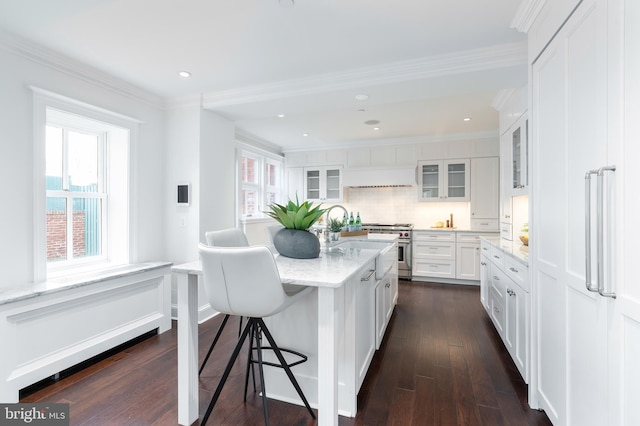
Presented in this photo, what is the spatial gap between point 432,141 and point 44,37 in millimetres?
5077

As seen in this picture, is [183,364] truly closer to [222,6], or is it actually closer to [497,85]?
[222,6]

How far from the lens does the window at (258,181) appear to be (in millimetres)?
5118

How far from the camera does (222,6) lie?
1.88m

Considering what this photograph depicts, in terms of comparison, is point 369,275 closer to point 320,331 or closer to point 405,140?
point 320,331

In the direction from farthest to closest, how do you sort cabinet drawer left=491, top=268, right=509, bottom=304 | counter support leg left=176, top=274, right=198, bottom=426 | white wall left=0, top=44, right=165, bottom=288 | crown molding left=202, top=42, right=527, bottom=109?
cabinet drawer left=491, top=268, right=509, bottom=304 < crown molding left=202, top=42, right=527, bottom=109 < white wall left=0, top=44, right=165, bottom=288 < counter support leg left=176, top=274, right=198, bottom=426

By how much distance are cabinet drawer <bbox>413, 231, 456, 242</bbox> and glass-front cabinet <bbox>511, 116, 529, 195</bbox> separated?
79.6 inches

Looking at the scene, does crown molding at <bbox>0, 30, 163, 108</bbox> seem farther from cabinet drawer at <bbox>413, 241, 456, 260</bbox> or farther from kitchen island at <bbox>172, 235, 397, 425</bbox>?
cabinet drawer at <bbox>413, 241, 456, 260</bbox>

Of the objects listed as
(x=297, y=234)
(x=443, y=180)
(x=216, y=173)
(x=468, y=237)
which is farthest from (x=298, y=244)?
(x=443, y=180)

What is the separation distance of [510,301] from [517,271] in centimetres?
32

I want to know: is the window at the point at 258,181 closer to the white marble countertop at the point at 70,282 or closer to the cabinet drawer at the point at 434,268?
the white marble countertop at the point at 70,282

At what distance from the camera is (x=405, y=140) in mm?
5480

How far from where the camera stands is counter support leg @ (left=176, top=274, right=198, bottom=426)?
172 cm

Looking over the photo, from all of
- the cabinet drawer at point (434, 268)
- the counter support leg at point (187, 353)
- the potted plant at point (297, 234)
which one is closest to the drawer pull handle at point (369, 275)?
the potted plant at point (297, 234)

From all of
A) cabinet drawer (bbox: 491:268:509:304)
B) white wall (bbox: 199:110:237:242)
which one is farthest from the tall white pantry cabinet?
white wall (bbox: 199:110:237:242)
